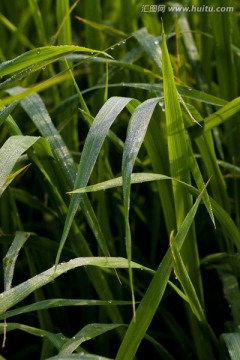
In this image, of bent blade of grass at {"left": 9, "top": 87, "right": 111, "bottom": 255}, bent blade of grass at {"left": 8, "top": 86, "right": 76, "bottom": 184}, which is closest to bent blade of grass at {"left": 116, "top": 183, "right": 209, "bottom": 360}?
bent blade of grass at {"left": 9, "top": 87, "right": 111, "bottom": 255}

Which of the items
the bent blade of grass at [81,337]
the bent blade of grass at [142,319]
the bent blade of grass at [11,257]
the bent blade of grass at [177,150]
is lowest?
the bent blade of grass at [81,337]

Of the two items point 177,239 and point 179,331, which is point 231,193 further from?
point 177,239

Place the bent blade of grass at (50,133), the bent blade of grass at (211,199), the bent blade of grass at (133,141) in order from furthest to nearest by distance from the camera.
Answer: the bent blade of grass at (50,133) → the bent blade of grass at (211,199) → the bent blade of grass at (133,141)

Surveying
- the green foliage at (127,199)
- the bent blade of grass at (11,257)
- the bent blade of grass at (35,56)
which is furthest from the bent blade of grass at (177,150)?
the bent blade of grass at (11,257)

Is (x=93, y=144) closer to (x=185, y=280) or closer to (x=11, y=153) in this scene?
(x=11, y=153)

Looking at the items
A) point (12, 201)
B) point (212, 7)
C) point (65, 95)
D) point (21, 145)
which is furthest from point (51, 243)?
point (212, 7)

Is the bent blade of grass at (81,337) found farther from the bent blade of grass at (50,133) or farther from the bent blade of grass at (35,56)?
the bent blade of grass at (35,56)

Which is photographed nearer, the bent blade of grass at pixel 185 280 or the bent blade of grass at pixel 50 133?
the bent blade of grass at pixel 185 280
